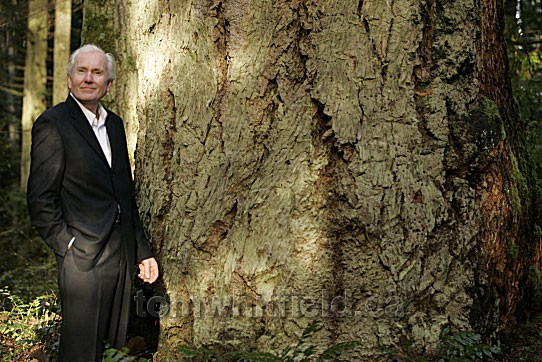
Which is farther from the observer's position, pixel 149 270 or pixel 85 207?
pixel 149 270

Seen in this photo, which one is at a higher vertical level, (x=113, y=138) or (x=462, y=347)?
(x=113, y=138)

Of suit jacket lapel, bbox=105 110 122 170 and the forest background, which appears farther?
the forest background

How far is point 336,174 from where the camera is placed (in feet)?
13.1

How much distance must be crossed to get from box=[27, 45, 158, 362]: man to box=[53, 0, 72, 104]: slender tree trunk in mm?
10614

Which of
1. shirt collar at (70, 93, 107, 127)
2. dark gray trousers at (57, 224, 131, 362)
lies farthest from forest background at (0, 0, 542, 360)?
shirt collar at (70, 93, 107, 127)

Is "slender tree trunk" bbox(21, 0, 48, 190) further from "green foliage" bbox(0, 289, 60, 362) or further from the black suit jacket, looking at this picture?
the black suit jacket

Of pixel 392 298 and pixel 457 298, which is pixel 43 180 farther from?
pixel 457 298

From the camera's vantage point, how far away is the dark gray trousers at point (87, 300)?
3.74m

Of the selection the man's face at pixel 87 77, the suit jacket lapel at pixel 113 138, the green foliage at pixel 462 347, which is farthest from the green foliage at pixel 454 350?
the man's face at pixel 87 77

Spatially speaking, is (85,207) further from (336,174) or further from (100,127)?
(336,174)

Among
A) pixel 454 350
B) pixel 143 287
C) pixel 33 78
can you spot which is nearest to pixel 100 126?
pixel 143 287

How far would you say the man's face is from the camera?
3852 mm

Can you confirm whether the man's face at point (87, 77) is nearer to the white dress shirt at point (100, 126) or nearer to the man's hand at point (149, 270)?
the white dress shirt at point (100, 126)

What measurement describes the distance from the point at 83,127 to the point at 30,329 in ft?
7.64
